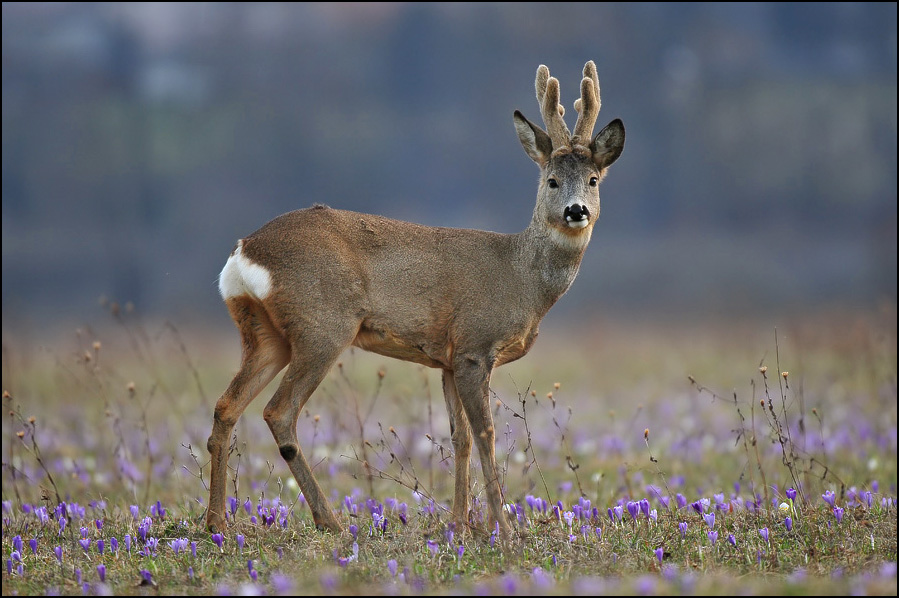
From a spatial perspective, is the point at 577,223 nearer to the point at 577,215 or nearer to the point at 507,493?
the point at 577,215

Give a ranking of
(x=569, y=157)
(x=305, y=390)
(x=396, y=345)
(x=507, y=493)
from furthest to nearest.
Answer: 1. (x=507, y=493)
2. (x=569, y=157)
3. (x=396, y=345)
4. (x=305, y=390)

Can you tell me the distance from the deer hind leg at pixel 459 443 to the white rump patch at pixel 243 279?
1371 mm

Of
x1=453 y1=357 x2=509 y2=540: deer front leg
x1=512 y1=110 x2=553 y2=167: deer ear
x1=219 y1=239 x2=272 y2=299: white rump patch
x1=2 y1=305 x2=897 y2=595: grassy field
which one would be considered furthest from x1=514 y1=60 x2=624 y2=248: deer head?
x1=219 y1=239 x2=272 y2=299: white rump patch

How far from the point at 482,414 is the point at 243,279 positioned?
5.70 feet

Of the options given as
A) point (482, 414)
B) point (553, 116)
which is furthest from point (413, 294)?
point (553, 116)

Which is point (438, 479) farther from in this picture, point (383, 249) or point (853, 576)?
point (853, 576)

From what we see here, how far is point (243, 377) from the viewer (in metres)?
6.80

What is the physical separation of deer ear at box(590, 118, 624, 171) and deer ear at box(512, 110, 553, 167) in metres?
0.31

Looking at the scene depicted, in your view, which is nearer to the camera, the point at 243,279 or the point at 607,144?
the point at 243,279

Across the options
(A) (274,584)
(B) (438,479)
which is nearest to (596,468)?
(B) (438,479)

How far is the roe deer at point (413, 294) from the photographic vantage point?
6625 millimetres

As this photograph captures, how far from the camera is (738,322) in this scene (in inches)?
933

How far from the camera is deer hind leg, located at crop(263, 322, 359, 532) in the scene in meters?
6.58

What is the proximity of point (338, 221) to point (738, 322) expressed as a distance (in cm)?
1824
